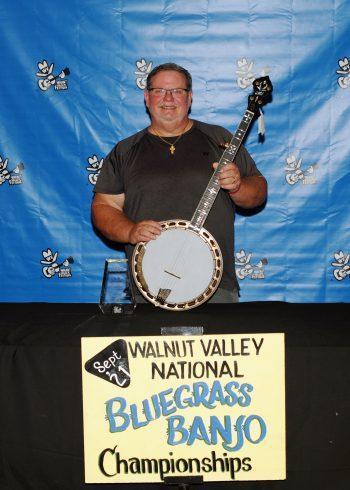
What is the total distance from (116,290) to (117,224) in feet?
1.65

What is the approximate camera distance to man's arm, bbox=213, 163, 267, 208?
212 cm

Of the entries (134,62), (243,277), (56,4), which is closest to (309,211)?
(243,277)

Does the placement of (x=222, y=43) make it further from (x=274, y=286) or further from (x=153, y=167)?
(x=274, y=286)

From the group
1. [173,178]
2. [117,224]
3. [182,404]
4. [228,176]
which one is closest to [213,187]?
[228,176]

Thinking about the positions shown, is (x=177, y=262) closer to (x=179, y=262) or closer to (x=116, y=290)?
(x=179, y=262)

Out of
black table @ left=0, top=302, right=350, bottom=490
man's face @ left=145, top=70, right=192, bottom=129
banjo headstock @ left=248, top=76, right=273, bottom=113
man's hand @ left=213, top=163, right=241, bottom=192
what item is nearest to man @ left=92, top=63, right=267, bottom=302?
man's face @ left=145, top=70, right=192, bottom=129

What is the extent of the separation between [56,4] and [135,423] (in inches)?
92.3

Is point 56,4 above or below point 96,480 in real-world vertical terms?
above

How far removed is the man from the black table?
2.16 feet

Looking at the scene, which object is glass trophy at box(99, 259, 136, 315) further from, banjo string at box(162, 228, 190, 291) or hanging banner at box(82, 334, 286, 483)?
hanging banner at box(82, 334, 286, 483)

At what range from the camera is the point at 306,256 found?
330 cm

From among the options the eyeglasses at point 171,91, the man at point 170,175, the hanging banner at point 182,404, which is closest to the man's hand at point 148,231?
the man at point 170,175

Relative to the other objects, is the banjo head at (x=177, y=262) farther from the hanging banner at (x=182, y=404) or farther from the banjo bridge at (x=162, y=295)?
the hanging banner at (x=182, y=404)

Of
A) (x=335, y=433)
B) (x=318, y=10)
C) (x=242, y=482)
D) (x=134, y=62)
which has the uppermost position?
(x=318, y=10)
